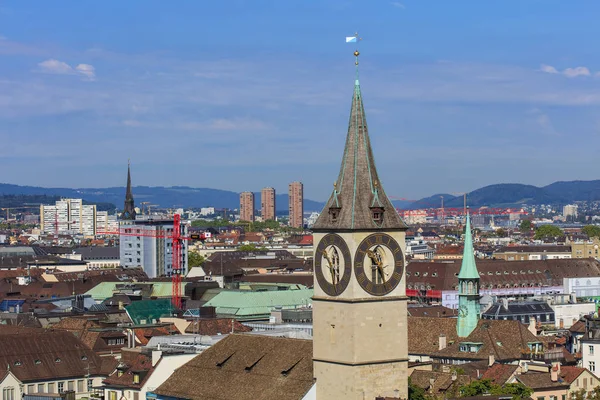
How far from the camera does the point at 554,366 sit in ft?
277

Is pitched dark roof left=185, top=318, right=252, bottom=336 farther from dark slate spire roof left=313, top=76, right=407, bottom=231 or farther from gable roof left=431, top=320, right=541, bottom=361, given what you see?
dark slate spire roof left=313, top=76, right=407, bottom=231

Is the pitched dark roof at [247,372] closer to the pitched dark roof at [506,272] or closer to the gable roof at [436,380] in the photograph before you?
the gable roof at [436,380]

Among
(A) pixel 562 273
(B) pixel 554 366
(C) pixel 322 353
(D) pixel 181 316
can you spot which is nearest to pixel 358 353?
(C) pixel 322 353

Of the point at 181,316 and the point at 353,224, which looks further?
the point at 181,316

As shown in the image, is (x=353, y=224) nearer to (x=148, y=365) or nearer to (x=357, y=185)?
(x=357, y=185)

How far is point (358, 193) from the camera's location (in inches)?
2477

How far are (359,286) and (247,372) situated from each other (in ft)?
28.2

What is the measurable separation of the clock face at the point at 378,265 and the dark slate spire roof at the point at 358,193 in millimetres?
607

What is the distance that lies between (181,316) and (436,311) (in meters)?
25.4

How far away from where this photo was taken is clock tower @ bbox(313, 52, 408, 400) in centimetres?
6134

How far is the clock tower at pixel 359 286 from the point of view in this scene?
201ft

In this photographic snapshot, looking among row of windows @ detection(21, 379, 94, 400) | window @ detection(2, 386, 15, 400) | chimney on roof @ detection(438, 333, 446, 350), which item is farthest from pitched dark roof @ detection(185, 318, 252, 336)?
window @ detection(2, 386, 15, 400)

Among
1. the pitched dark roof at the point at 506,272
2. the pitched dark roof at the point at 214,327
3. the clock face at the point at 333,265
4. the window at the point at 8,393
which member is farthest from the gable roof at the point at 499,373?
the pitched dark roof at the point at 506,272

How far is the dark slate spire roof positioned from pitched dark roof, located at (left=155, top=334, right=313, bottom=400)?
6259mm
